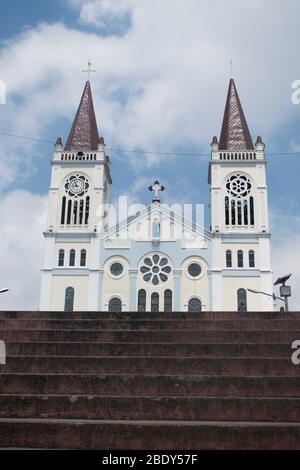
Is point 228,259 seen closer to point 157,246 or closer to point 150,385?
point 157,246

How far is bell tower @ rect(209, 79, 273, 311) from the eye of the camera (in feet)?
141

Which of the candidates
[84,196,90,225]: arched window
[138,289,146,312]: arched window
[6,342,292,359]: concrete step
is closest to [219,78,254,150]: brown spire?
[84,196,90,225]: arched window

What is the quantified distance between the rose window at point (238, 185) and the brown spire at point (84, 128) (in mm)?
12872

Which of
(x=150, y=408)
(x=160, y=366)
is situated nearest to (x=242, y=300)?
(x=160, y=366)

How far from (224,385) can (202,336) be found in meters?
3.04

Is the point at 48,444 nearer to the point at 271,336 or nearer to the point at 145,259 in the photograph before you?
the point at 271,336

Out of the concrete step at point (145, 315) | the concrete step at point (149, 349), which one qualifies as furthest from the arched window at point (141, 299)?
the concrete step at point (149, 349)

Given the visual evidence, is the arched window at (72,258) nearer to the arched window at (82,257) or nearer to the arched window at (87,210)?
the arched window at (82,257)

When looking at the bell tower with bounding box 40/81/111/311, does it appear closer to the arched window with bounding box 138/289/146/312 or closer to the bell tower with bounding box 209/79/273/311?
the arched window with bounding box 138/289/146/312

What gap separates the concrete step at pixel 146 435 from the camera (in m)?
9.85

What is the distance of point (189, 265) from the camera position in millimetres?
44000

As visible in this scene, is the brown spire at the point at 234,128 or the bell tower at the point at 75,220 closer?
the bell tower at the point at 75,220

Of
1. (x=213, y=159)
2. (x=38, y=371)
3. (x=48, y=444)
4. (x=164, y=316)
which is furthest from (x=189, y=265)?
(x=48, y=444)

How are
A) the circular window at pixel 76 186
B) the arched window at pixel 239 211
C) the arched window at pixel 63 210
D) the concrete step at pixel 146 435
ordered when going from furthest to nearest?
1. the circular window at pixel 76 186
2. the arched window at pixel 63 210
3. the arched window at pixel 239 211
4. the concrete step at pixel 146 435
